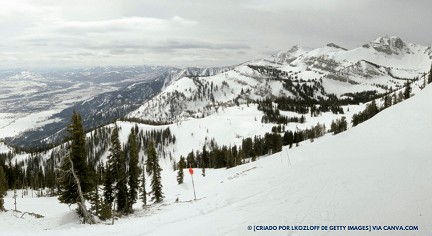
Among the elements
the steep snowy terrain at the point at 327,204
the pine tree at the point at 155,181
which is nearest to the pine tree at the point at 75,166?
the steep snowy terrain at the point at 327,204

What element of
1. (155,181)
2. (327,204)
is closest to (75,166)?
(155,181)

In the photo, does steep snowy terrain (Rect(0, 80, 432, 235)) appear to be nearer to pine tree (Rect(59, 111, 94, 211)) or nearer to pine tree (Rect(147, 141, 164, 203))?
pine tree (Rect(59, 111, 94, 211))

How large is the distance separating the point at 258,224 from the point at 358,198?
7210 millimetres

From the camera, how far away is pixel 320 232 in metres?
13.5

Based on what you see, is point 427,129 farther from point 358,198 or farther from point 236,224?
point 236,224

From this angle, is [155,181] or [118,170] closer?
[118,170]

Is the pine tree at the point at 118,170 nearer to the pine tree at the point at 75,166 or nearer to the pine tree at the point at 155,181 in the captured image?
the pine tree at the point at 75,166

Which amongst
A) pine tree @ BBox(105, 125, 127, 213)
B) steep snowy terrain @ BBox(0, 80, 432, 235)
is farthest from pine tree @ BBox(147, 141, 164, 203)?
steep snowy terrain @ BBox(0, 80, 432, 235)

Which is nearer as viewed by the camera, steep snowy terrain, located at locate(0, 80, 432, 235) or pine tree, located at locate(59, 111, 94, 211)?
steep snowy terrain, located at locate(0, 80, 432, 235)

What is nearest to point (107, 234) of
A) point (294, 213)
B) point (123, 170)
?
point (294, 213)

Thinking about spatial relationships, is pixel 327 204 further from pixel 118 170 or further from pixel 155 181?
pixel 155 181

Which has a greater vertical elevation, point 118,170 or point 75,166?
point 75,166

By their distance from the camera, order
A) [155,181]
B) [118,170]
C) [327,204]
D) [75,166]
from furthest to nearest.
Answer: [155,181], [118,170], [75,166], [327,204]

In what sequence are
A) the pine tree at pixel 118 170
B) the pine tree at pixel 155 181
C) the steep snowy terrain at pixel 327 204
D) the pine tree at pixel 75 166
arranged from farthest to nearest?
the pine tree at pixel 155 181, the pine tree at pixel 118 170, the pine tree at pixel 75 166, the steep snowy terrain at pixel 327 204
